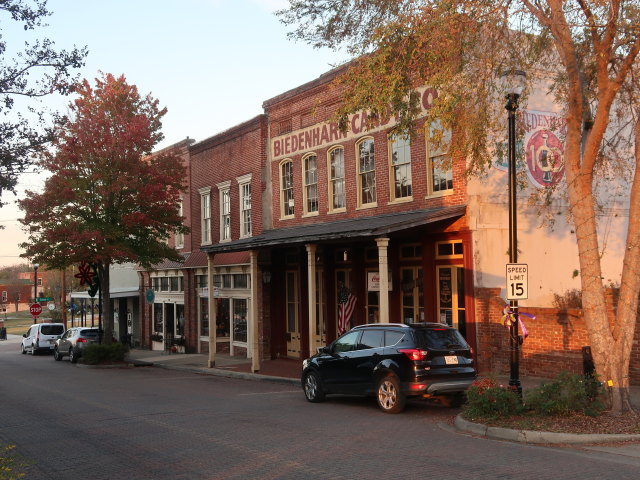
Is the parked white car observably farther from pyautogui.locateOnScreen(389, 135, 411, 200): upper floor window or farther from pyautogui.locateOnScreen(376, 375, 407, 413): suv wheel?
pyautogui.locateOnScreen(376, 375, 407, 413): suv wheel

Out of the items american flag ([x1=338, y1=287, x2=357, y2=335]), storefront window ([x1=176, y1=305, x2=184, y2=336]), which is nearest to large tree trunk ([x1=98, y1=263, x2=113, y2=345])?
storefront window ([x1=176, y1=305, x2=184, y2=336])

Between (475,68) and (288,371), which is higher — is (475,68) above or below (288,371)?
above

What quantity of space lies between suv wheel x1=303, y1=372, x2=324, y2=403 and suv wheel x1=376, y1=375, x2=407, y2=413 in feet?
5.93

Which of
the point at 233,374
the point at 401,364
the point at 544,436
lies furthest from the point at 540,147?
the point at 233,374

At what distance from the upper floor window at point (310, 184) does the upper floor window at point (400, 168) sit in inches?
164

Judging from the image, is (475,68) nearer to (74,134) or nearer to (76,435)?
(76,435)

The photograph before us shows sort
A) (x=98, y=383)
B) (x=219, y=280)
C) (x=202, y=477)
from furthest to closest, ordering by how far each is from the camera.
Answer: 1. (x=219, y=280)
2. (x=98, y=383)
3. (x=202, y=477)

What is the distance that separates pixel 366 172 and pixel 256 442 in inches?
486

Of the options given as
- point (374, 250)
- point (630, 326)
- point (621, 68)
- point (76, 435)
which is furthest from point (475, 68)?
point (76, 435)

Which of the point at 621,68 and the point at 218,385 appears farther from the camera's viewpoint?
the point at 218,385

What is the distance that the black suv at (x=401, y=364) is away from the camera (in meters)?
12.5

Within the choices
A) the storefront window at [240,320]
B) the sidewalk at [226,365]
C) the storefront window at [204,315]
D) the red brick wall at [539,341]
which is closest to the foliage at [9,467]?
the sidewalk at [226,365]

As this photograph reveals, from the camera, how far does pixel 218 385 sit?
19594mm

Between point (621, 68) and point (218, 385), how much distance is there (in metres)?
13.3
